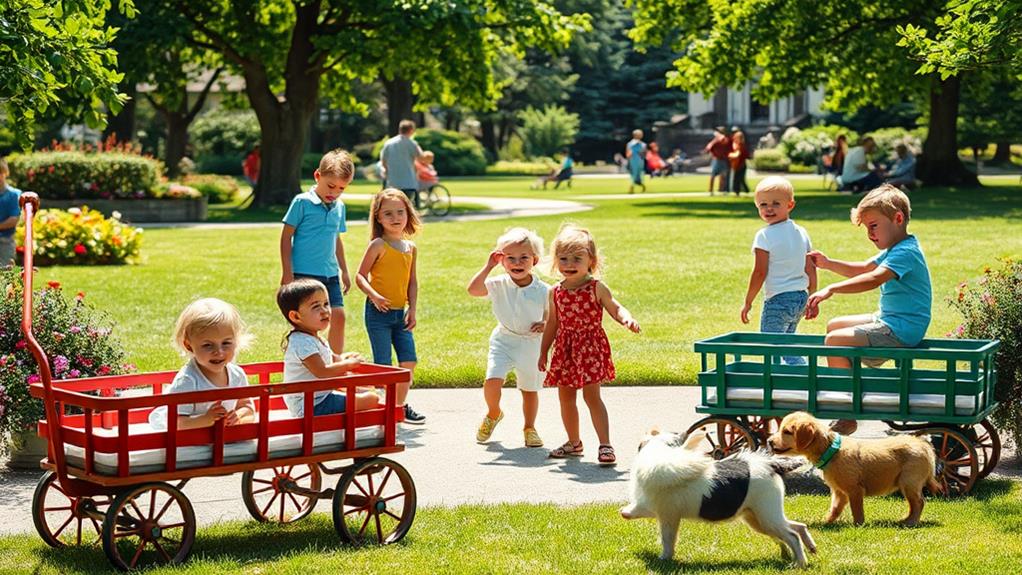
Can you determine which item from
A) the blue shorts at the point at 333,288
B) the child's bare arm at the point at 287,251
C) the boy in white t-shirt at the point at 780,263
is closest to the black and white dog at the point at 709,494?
the boy in white t-shirt at the point at 780,263

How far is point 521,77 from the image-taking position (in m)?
76.1

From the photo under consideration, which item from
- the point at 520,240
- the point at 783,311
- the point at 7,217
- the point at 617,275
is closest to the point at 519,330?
the point at 520,240

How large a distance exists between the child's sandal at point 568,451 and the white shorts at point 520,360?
507 mm

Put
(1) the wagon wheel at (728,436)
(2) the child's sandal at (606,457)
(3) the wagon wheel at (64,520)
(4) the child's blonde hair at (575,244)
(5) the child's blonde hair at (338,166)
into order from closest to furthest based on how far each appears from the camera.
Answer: (3) the wagon wheel at (64,520) → (1) the wagon wheel at (728,436) → (2) the child's sandal at (606,457) → (4) the child's blonde hair at (575,244) → (5) the child's blonde hair at (338,166)

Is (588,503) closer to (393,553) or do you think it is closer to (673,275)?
(393,553)

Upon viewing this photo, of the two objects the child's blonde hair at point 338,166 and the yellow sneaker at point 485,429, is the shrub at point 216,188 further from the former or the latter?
the yellow sneaker at point 485,429

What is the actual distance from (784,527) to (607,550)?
80cm

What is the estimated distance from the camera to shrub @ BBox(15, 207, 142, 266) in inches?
797

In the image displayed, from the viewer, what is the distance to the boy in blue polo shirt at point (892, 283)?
7781 mm

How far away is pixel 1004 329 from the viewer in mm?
8219

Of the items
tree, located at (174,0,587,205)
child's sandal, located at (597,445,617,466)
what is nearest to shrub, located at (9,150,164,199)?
tree, located at (174,0,587,205)

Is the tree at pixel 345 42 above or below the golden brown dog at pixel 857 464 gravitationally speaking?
above

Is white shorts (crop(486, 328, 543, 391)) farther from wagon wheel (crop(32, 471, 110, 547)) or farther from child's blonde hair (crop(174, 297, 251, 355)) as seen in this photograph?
wagon wheel (crop(32, 471, 110, 547))

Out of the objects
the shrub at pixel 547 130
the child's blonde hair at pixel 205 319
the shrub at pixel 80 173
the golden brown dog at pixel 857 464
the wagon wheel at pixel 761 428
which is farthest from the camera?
the shrub at pixel 547 130
